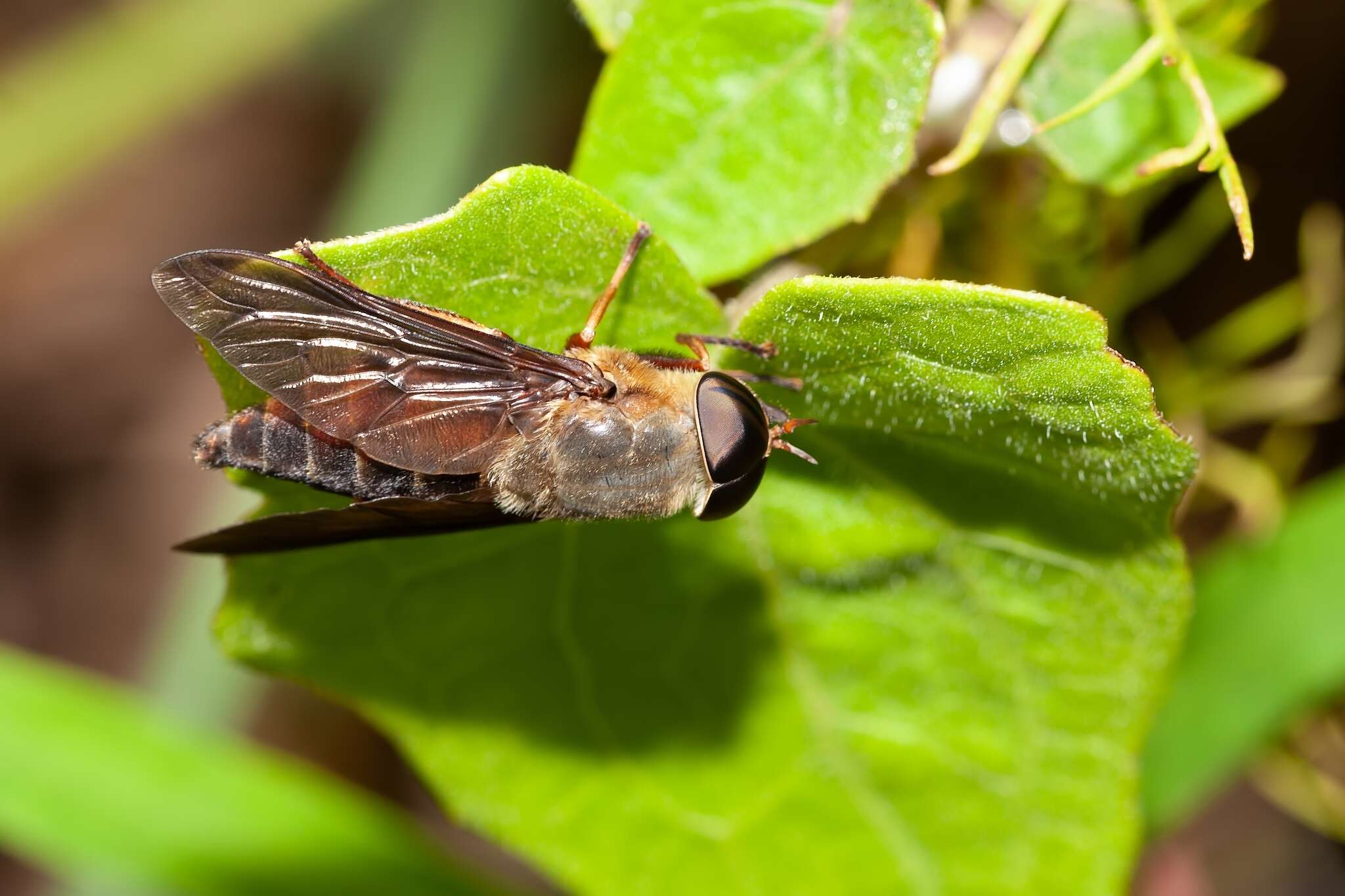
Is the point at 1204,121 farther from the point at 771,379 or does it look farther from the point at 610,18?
the point at 610,18

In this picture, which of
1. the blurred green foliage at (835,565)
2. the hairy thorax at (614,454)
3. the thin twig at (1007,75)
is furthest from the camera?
the hairy thorax at (614,454)

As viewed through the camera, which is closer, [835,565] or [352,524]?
[352,524]

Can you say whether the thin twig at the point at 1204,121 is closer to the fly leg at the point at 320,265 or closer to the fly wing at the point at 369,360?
the fly wing at the point at 369,360

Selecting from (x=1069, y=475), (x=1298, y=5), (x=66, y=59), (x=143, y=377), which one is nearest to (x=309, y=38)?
(x=66, y=59)

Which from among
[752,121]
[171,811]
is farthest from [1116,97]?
[171,811]

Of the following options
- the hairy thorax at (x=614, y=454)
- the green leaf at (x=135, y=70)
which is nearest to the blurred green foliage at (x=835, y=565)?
the hairy thorax at (x=614, y=454)

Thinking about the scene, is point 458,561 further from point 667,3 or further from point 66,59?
point 66,59
